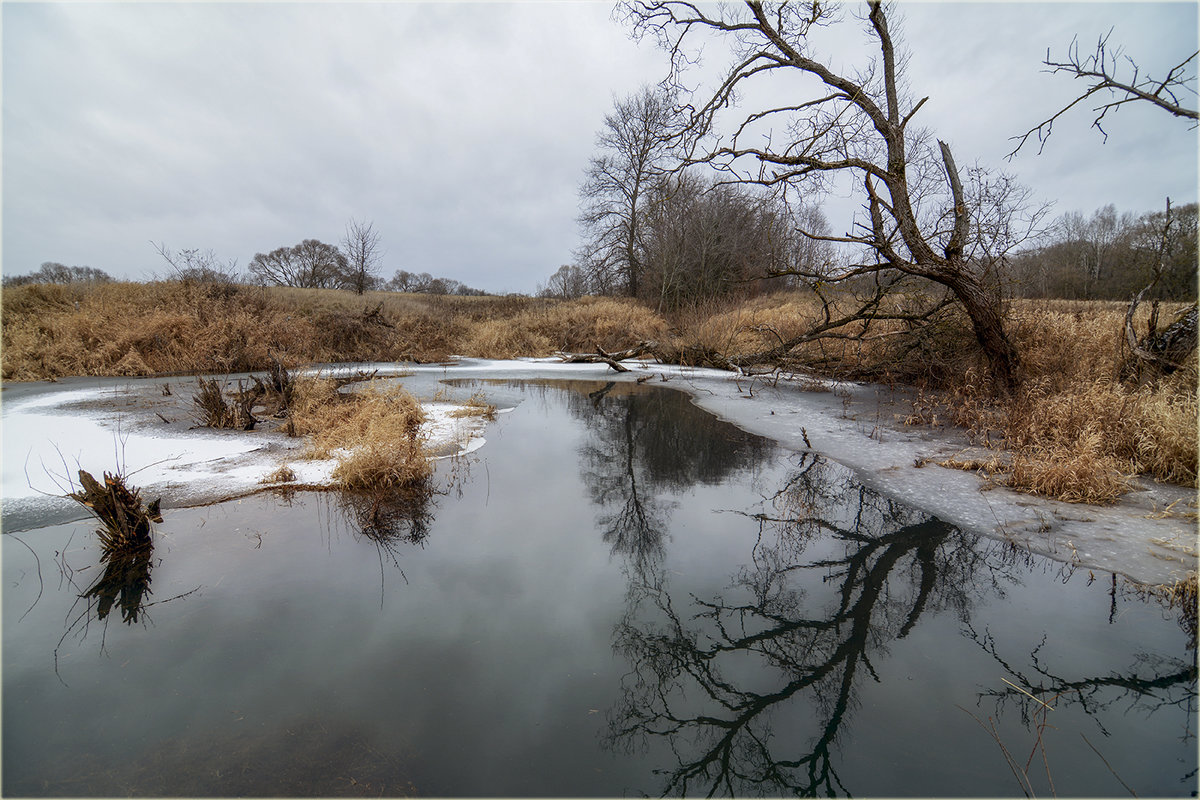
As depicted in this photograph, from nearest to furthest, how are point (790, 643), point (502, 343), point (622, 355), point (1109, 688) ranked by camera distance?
1. point (1109, 688)
2. point (790, 643)
3. point (622, 355)
4. point (502, 343)

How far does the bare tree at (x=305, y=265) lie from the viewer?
49625mm

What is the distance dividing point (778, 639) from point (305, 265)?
56917 millimetres

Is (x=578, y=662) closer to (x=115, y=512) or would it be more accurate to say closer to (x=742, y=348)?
(x=115, y=512)

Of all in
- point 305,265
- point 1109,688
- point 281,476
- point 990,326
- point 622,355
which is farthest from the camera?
point 305,265

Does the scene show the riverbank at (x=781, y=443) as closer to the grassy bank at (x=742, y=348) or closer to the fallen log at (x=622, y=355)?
the grassy bank at (x=742, y=348)

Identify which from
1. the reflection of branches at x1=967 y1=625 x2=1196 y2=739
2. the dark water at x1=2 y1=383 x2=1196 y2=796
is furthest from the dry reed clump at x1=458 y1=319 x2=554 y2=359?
the reflection of branches at x1=967 y1=625 x2=1196 y2=739

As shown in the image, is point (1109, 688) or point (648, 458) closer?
point (1109, 688)

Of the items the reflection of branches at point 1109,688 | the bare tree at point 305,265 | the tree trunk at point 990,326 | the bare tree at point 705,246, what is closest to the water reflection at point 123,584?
the reflection of branches at point 1109,688

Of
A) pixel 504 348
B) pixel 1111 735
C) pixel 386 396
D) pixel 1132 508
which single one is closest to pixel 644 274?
pixel 504 348

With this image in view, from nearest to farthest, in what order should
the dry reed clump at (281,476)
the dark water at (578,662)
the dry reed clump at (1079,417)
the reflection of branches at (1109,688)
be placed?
the dark water at (578,662)
the reflection of branches at (1109,688)
the dry reed clump at (1079,417)
the dry reed clump at (281,476)

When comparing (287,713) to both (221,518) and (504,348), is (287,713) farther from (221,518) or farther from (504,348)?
(504,348)

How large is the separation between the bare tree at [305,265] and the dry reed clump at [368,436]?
47.3 metres

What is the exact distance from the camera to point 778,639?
124 inches

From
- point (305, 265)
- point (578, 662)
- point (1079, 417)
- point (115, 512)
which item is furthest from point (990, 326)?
point (305, 265)
